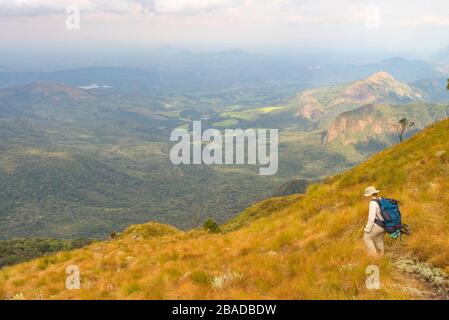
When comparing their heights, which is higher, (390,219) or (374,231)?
(390,219)

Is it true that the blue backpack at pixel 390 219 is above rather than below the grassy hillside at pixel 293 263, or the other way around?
above

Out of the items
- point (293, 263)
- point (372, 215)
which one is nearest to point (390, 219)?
point (372, 215)

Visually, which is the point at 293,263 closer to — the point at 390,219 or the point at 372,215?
the point at 372,215

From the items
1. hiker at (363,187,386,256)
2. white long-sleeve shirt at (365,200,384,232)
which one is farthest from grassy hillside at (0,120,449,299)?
white long-sleeve shirt at (365,200,384,232)

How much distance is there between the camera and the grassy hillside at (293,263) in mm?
10406

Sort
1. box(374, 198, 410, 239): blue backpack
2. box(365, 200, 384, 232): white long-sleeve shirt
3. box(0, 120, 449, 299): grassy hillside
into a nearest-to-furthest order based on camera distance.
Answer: box(0, 120, 449, 299): grassy hillside → box(374, 198, 410, 239): blue backpack → box(365, 200, 384, 232): white long-sleeve shirt

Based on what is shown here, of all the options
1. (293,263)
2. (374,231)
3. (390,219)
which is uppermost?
(390,219)

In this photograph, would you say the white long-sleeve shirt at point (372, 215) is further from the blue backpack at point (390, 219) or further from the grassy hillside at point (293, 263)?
the grassy hillside at point (293, 263)

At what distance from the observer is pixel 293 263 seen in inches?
481

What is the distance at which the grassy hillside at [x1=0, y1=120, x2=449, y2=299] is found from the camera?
34.1 feet

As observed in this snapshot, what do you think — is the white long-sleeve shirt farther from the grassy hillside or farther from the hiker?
the grassy hillside

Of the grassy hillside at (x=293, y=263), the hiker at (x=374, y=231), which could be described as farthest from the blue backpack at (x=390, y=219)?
the grassy hillside at (x=293, y=263)

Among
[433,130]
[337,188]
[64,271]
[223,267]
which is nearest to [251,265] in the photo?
[223,267]

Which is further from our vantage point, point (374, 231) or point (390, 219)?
point (374, 231)
